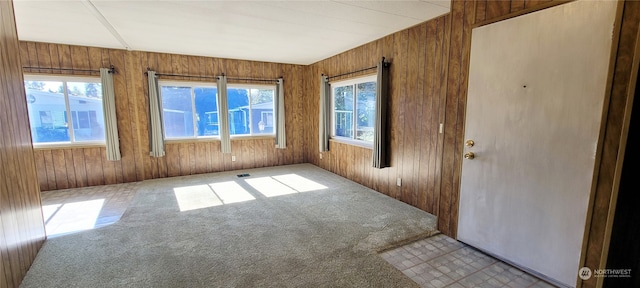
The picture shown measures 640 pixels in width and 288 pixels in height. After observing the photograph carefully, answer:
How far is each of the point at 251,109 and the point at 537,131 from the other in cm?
506

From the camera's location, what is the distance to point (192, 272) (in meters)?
2.11

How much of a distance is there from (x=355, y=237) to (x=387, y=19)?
8.18ft

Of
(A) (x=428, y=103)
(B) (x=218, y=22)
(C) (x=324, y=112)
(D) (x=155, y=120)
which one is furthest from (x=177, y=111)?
(A) (x=428, y=103)

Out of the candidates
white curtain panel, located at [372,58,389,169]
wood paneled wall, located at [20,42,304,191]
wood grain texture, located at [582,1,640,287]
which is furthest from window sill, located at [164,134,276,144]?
wood grain texture, located at [582,1,640,287]

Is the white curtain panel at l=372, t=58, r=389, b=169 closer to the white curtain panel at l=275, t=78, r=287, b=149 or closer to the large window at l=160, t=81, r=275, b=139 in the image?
the white curtain panel at l=275, t=78, r=287, b=149

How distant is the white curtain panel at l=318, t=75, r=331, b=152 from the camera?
5.28 metres

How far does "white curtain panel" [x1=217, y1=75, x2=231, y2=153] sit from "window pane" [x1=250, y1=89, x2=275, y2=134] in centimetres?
64

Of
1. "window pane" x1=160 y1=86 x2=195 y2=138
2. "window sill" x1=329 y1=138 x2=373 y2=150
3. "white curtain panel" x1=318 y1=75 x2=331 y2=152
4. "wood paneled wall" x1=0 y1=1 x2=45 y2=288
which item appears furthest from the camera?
"white curtain panel" x1=318 y1=75 x2=331 y2=152

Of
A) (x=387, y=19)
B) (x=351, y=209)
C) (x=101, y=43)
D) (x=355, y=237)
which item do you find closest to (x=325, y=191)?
(x=351, y=209)

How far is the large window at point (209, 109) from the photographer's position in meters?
5.12

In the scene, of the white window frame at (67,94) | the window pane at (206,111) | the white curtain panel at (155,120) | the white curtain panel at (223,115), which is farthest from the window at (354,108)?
the white window frame at (67,94)

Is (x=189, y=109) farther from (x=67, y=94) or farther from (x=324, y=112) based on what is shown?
(x=324, y=112)

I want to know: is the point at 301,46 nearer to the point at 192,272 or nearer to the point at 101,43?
the point at 101,43

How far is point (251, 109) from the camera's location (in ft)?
19.3
